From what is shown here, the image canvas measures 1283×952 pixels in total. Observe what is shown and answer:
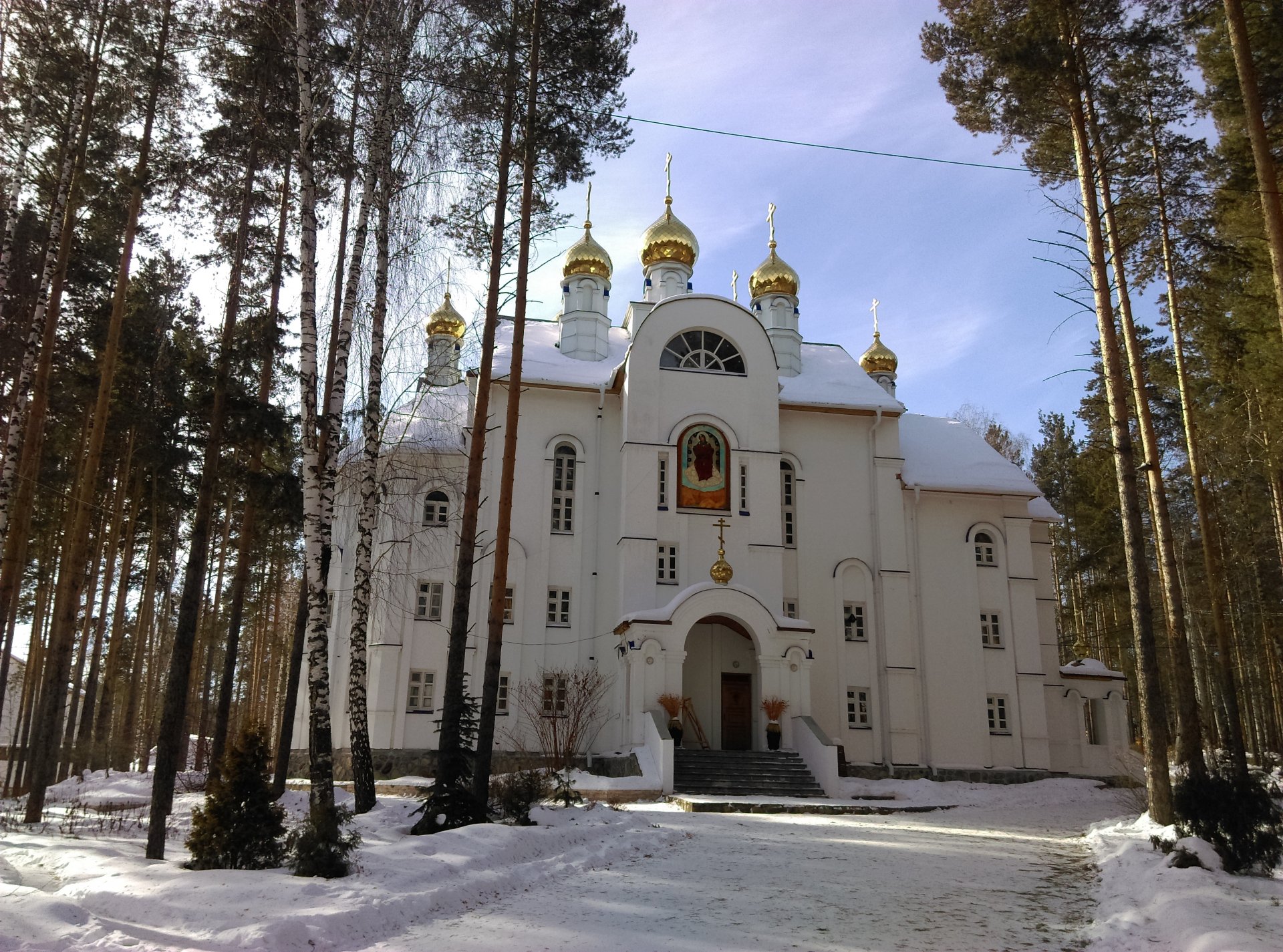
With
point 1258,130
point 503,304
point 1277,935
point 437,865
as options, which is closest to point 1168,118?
point 1258,130

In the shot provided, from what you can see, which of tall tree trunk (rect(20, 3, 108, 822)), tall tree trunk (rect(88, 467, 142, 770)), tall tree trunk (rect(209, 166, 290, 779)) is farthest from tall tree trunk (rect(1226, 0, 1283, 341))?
tall tree trunk (rect(88, 467, 142, 770))

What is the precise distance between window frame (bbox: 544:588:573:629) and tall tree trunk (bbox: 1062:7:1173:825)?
12451 millimetres

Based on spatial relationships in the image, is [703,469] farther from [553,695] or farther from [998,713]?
[998,713]

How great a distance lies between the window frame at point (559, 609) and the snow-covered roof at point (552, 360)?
4799 mm

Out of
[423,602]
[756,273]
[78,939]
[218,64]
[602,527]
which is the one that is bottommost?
[78,939]

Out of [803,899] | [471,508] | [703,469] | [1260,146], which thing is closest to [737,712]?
[703,469]

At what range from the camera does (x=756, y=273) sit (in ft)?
90.0

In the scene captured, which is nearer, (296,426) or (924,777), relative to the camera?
(296,426)

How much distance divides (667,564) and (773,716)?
4.02 metres

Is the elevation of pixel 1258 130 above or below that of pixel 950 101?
below

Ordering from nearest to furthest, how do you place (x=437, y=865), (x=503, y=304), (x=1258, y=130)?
(x=437, y=865) < (x=1258, y=130) < (x=503, y=304)

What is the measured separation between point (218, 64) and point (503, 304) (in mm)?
4459

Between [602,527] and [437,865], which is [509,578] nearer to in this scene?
[602,527]

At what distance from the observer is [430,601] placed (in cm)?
2081
